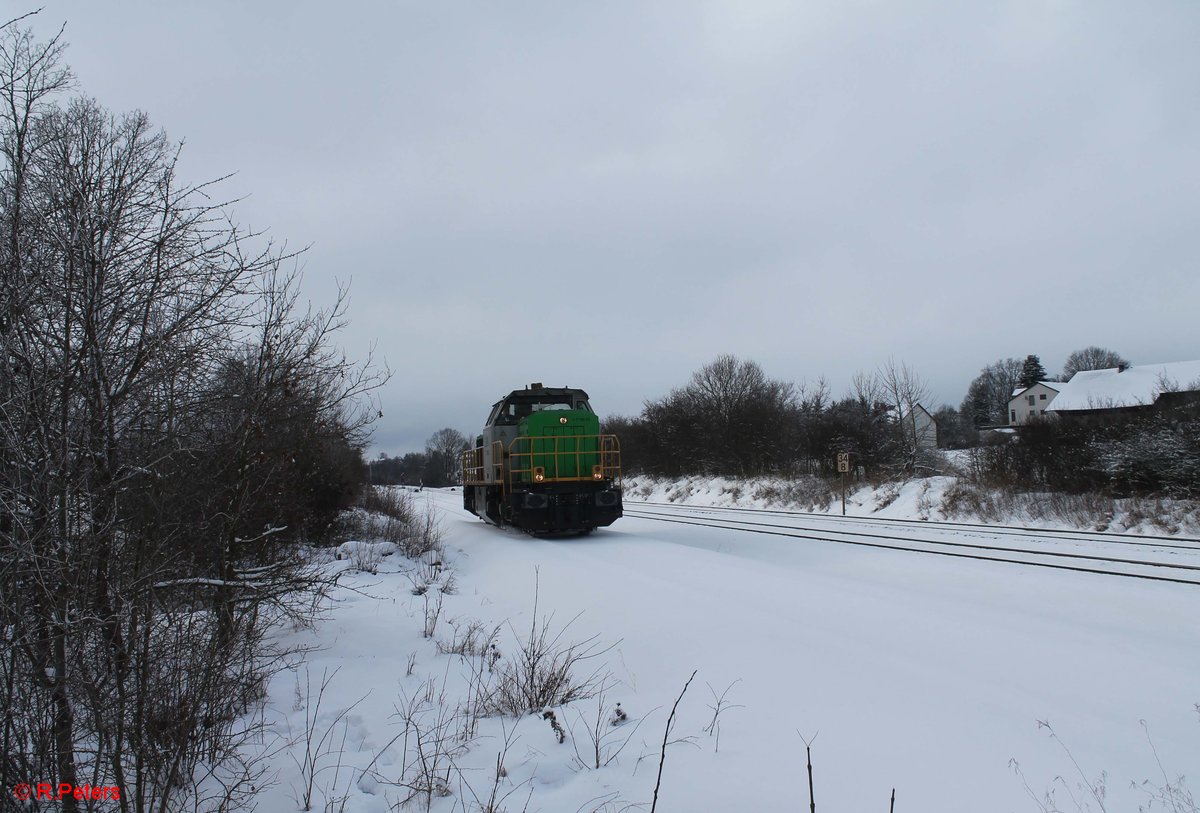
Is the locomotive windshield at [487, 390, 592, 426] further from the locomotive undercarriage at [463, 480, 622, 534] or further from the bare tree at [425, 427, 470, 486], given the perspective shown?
the bare tree at [425, 427, 470, 486]

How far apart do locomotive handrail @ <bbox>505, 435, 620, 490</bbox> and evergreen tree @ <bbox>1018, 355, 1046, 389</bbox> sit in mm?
85237

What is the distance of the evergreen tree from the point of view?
8238cm

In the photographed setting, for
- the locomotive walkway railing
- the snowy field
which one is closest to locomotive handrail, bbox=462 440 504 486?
the locomotive walkway railing

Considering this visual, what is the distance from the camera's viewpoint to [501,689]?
4.98 m

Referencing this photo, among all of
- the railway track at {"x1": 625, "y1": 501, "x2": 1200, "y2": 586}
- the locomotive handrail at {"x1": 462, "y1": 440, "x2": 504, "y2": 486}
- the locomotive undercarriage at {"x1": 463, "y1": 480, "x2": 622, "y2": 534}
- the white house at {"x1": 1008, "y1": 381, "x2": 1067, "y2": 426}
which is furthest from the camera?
the white house at {"x1": 1008, "y1": 381, "x2": 1067, "y2": 426}

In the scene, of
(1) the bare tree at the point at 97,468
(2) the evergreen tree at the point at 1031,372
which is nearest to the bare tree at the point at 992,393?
(2) the evergreen tree at the point at 1031,372

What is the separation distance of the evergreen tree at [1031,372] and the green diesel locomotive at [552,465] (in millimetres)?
85192

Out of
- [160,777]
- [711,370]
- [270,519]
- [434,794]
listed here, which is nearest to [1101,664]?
[434,794]

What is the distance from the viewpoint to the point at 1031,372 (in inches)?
3270

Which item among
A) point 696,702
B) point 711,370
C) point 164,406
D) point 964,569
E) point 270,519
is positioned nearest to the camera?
point 164,406

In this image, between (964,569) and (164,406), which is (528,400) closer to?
(964,569)

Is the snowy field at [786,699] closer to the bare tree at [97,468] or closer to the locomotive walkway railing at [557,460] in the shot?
the bare tree at [97,468]

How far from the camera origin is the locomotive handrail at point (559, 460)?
44.9 ft

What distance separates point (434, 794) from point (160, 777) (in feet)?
4.49
